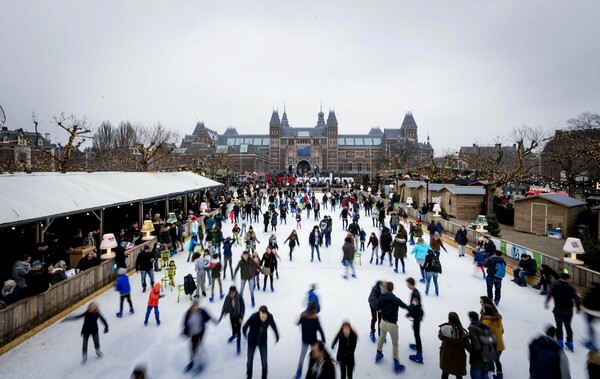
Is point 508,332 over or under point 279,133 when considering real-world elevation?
under

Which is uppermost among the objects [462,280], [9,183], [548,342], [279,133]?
[279,133]

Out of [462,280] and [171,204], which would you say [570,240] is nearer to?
[462,280]

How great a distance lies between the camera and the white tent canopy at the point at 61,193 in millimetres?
7984

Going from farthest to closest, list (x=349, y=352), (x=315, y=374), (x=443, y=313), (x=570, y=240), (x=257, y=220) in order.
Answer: (x=257, y=220)
(x=570, y=240)
(x=443, y=313)
(x=349, y=352)
(x=315, y=374)

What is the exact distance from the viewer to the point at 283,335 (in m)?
5.93

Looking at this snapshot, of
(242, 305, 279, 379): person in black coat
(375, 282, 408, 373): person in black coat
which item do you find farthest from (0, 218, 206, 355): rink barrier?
(375, 282, 408, 373): person in black coat

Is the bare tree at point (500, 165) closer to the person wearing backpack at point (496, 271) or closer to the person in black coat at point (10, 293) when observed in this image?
the person wearing backpack at point (496, 271)

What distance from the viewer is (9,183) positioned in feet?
30.7

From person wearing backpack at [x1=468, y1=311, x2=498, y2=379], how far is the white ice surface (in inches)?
32.2

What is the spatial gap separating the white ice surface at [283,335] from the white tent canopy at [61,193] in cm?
275

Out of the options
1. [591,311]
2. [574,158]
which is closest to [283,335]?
[591,311]

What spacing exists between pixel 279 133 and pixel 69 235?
76957 millimetres

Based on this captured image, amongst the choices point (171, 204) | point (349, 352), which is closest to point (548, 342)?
point (349, 352)

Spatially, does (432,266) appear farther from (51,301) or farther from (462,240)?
(51,301)
